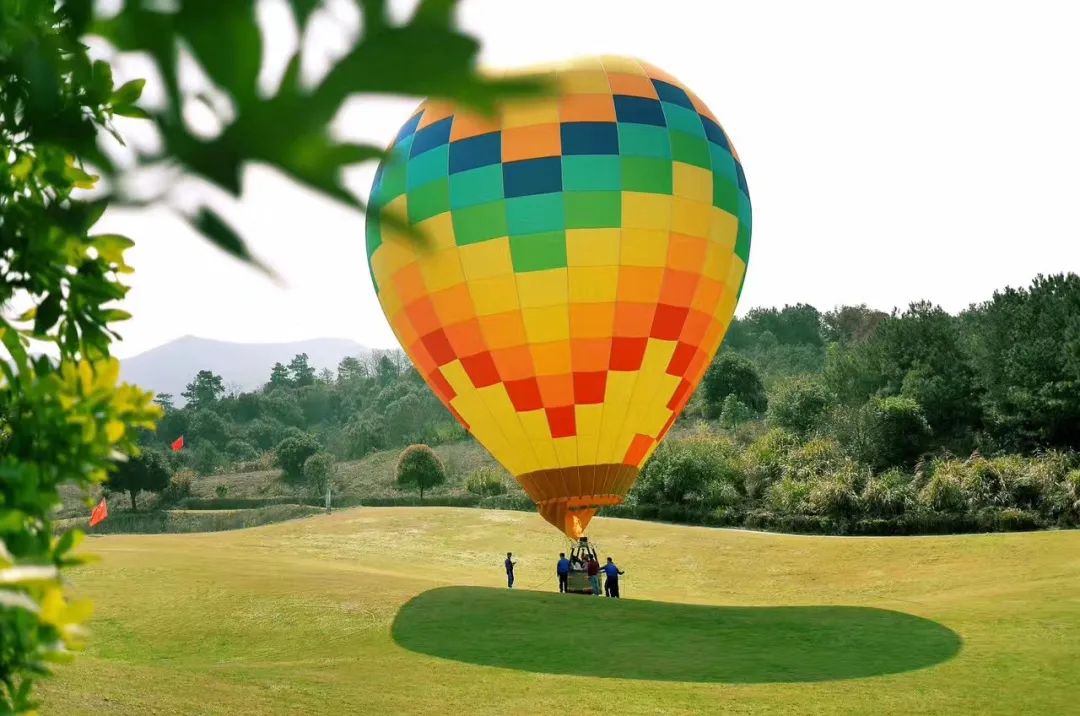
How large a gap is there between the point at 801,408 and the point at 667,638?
31.7 metres

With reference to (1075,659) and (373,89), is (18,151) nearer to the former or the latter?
(373,89)

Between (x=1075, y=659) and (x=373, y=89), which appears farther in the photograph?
(x=1075, y=659)

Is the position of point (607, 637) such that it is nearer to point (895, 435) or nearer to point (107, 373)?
point (107, 373)

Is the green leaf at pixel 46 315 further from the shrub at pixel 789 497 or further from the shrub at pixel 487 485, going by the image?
the shrub at pixel 487 485

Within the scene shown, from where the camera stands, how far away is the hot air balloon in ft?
A: 51.2

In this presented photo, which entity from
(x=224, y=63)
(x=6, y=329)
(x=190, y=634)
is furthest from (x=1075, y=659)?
(x=224, y=63)

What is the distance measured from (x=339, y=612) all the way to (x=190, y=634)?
250 centimetres

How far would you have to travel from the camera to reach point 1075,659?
1368 cm

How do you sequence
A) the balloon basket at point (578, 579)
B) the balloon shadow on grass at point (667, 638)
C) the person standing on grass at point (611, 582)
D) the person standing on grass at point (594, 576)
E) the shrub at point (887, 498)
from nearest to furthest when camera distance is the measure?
the balloon shadow on grass at point (667, 638) → the person standing on grass at point (594, 576) → the balloon basket at point (578, 579) → the person standing on grass at point (611, 582) → the shrub at point (887, 498)

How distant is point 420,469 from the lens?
4888 cm

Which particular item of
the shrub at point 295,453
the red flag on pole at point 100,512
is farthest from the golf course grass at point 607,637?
the shrub at point 295,453

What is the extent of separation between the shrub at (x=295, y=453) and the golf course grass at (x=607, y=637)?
1300 inches

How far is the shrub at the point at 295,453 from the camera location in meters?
61.1

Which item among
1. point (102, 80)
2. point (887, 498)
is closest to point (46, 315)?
point (102, 80)
